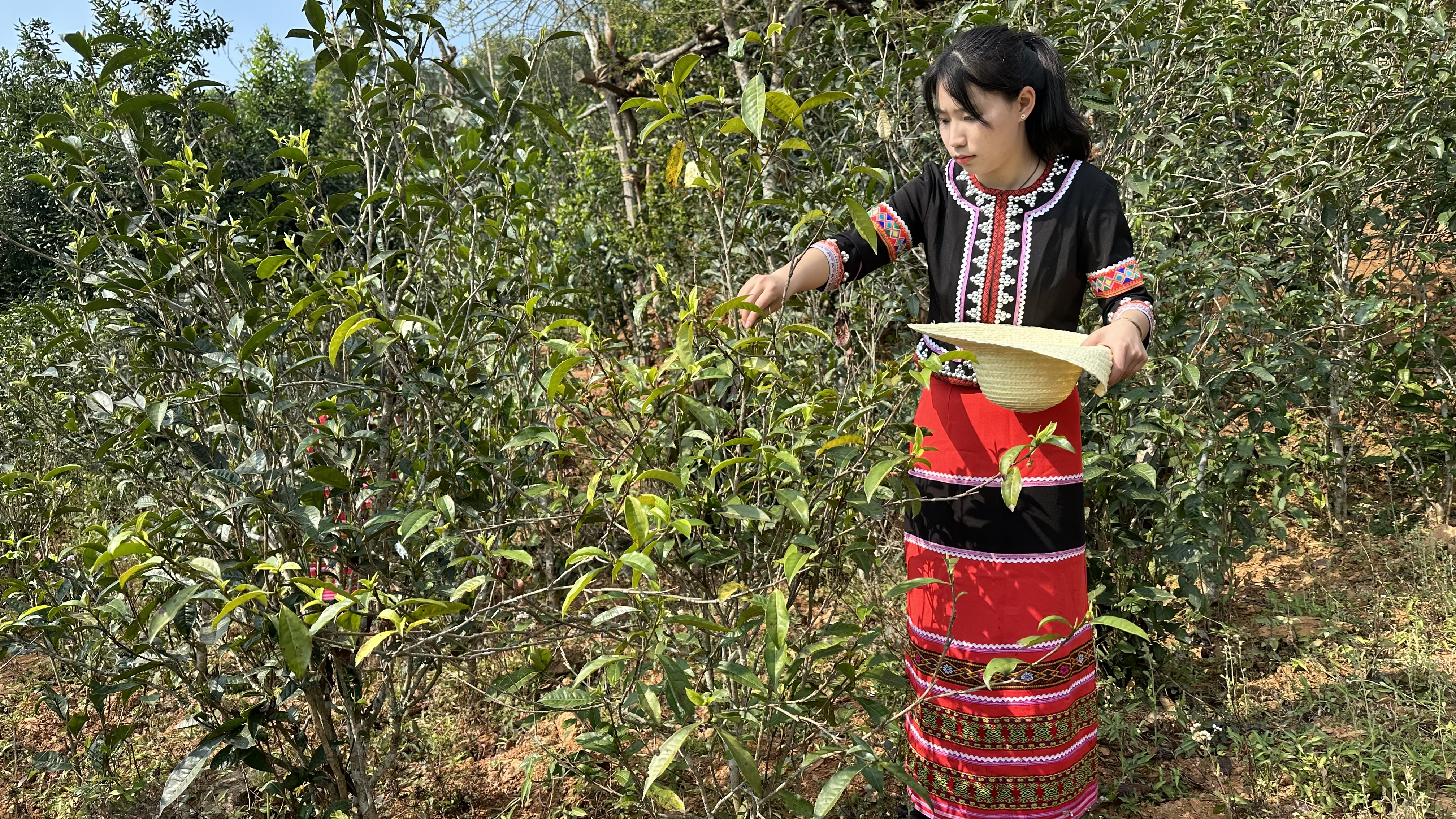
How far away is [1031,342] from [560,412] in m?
0.96

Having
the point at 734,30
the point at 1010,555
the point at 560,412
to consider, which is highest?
the point at 734,30

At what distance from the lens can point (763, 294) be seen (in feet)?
4.95

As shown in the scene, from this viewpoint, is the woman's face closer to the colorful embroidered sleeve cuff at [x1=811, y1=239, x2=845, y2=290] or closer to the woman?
the woman

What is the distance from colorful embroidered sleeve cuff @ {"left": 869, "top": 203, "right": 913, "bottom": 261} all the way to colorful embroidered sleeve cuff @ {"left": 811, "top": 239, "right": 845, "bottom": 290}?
12 cm

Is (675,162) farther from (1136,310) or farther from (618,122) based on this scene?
(618,122)

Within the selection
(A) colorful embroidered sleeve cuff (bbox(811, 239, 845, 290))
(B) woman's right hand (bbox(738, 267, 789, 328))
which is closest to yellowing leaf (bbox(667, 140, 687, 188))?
(B) woman's right hand (bbox(738, 267, 789, 328))

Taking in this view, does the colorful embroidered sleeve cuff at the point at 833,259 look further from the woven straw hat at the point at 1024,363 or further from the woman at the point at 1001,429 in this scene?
the woven straw hat at the point at 1024,363

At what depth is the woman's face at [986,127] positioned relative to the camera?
5.14ft

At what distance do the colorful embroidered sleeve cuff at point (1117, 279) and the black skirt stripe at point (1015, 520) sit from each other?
0.34m

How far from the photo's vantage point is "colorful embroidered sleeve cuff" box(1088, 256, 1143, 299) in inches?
62.5

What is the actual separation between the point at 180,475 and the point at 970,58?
5.19ft

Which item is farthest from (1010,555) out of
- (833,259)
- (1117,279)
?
(833,259)

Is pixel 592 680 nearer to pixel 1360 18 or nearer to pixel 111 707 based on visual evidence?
pixel 111 707

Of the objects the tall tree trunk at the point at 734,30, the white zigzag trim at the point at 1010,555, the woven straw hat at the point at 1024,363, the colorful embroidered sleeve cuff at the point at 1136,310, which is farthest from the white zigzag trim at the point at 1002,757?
the tall tree trunk at the point at 734,30
